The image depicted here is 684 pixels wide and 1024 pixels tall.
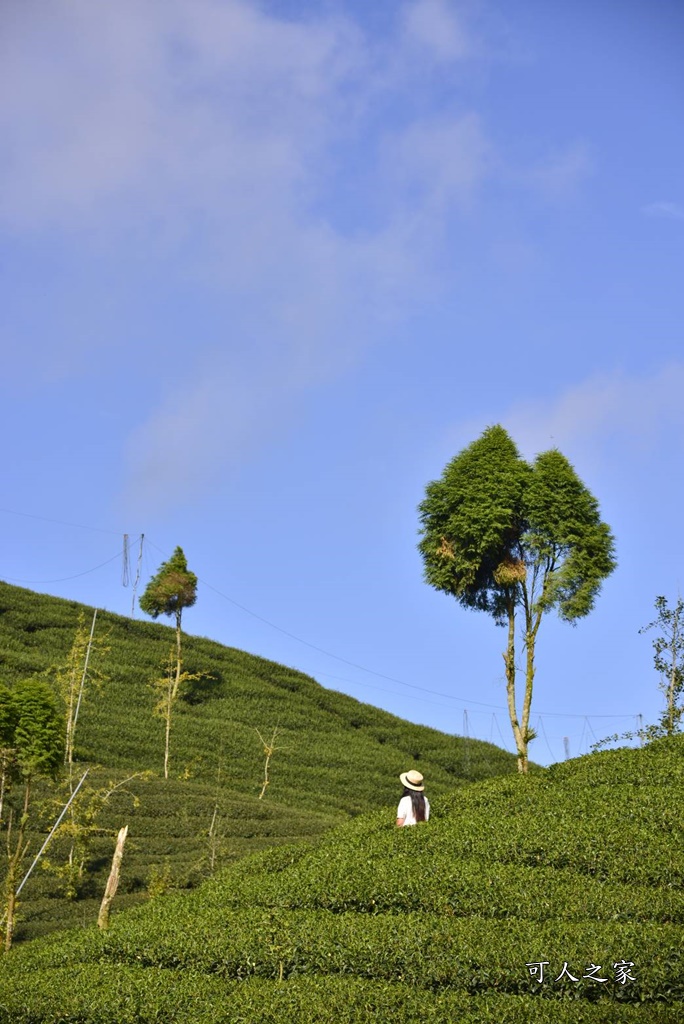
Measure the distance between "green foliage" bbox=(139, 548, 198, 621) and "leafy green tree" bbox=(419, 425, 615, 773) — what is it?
82.4ft

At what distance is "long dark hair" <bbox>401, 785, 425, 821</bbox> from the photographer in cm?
1945

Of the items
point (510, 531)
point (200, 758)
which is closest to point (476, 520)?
point (510, 531)

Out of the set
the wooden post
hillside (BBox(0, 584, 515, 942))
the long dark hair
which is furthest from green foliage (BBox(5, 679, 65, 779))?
the long dark hair

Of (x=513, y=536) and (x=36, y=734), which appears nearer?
(x=36, y=734)

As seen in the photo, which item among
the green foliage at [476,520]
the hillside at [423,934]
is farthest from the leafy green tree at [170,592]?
the hillside at [423,934]

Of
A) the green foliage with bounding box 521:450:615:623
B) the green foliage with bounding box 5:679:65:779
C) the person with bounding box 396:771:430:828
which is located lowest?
the person with bounding box 396:771:430:828

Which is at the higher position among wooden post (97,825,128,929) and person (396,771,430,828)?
person (396,771,430,828)

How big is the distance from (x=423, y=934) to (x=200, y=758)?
33209mm

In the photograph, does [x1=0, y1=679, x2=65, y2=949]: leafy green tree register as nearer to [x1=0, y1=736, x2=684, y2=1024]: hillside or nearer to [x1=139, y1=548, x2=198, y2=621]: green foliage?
[x1=0, y1=736, x2=684, y2=1024]: hillside

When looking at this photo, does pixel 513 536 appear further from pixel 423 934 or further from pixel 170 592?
pixel 170 592

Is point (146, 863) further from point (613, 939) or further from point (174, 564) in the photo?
point (174, 564)

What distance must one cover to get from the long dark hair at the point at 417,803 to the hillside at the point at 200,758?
83.0 inches

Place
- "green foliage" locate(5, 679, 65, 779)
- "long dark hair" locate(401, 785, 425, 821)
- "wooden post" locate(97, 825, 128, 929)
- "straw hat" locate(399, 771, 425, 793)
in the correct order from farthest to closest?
"green foliage" locate(5, 679, 65, 779)
"long dark hair" locate(401, 785, 425, 821)
"straw hat" locate(399, 771, 425, 793)
"wooden post" locate(97, 825, 128, 929)

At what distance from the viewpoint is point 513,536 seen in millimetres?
27641
